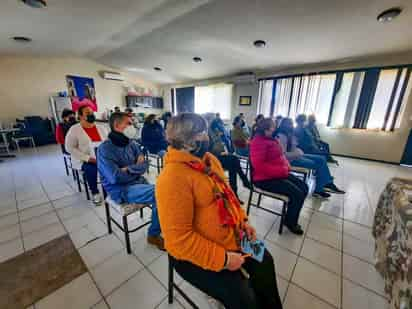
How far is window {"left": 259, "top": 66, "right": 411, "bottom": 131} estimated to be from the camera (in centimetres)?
388

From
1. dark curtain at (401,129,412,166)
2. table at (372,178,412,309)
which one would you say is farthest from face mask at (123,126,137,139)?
dark curtain at (401,129,412,166)

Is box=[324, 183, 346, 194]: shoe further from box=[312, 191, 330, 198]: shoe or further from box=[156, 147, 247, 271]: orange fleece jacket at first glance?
box=[156, 147, 247, 271]: orange fleece jacket

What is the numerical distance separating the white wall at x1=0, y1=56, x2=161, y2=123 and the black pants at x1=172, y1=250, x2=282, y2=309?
25.2 ft

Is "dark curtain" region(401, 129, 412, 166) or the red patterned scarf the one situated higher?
the red patterned scarf

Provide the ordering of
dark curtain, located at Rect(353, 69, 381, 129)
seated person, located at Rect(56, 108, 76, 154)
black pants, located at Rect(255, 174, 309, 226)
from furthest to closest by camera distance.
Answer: dark curtain, located at Rect(353, 69, 381, 129), seated person, located at Rect(56, 108, 76, 154), black pants, located at Rect(255, 174, 309, 226)

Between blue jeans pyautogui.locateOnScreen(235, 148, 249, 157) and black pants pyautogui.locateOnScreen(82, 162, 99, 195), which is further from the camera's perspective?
blue jeans pyautogui.locateOnScreen(235, 148, 249, 157)

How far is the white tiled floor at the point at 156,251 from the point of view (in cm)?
114

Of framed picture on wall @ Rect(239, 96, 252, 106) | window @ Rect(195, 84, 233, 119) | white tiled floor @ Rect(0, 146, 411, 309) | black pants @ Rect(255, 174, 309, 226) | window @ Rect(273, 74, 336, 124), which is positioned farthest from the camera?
window @ Rect(195, 84, 233, 119)

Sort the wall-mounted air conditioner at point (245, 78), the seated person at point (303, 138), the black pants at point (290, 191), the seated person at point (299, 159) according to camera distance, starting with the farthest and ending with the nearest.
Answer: the wall-mounted air conditioner at point (245, 78) < the seated person at point (303, 138) < the seated person at point (299, 159) < the black pants at point (290, 191)

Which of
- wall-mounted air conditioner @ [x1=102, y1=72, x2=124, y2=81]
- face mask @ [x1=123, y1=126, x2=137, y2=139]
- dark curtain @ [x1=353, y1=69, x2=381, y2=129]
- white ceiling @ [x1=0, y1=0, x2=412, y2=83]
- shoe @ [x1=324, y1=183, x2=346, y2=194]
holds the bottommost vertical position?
shoe @ [x1=324, y1=183, x2=346, y2=194]

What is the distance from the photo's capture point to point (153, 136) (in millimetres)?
3094

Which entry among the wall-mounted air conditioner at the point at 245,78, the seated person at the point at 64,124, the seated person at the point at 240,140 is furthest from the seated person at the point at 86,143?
the wall-mounted air conditioner at the point at 245,78

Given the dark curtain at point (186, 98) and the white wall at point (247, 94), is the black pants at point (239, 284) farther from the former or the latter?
the dark curtain at point (186, 98)

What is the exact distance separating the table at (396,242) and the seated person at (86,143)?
2.75m
